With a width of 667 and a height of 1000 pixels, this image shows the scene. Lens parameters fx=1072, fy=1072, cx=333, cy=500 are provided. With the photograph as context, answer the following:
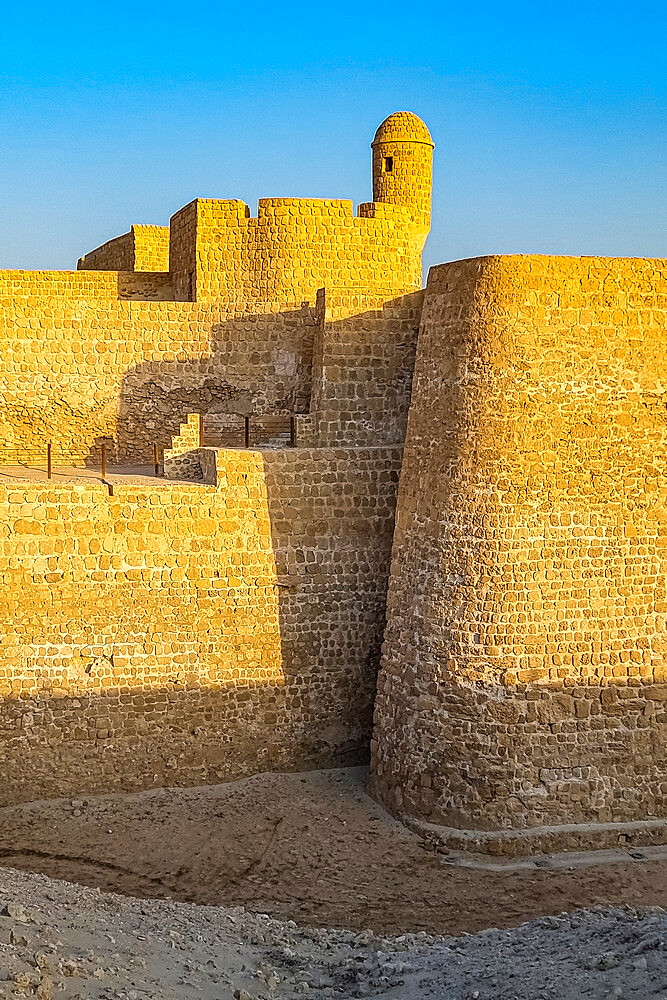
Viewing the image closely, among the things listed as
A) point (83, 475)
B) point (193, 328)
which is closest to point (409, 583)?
point (83, 475)

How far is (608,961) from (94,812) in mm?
6023

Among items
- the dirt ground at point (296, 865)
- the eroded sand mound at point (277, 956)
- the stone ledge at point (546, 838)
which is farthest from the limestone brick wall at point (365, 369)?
the eroded sand mound at point (277, 956)

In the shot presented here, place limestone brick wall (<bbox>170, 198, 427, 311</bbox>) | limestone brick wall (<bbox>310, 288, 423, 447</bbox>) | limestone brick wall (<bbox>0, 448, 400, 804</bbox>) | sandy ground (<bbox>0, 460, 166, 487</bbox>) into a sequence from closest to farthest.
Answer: limestone brick wall (<bbox>0, 448, 400, 804</bbox>) < sandy ground (<bbox>0, 460, 166, 487</bbox>) < limestone brick wall (<bbox>310, 288, 423, 447</bbox>) < limestone brick wall (<bbox>170, 198, 427, 311</bbox>)

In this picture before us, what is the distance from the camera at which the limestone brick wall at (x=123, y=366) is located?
14.8m

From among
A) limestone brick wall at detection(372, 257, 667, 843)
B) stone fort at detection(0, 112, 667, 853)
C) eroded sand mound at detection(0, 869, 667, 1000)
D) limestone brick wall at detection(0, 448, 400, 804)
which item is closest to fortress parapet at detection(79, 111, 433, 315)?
stone fort at detection(0, 112, 667, 853)

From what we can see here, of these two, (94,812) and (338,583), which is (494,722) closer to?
(338,583)

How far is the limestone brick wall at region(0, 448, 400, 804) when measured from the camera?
1167 centimetres

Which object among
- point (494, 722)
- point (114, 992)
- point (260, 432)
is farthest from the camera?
point (260, 432)

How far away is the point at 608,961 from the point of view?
7.50m

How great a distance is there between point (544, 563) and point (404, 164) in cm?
1172

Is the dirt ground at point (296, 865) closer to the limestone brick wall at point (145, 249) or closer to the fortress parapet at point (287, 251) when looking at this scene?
the fortress parapet at point (287, 251)

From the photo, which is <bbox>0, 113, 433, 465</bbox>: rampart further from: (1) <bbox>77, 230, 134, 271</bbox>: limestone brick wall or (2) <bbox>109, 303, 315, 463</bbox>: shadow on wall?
(1) <bbox>77, 230, 134, 271</bbox>: limestone brick wall

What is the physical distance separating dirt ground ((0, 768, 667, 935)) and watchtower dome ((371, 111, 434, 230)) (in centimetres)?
1249

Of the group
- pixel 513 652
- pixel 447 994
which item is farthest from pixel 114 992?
pixel 513 652
